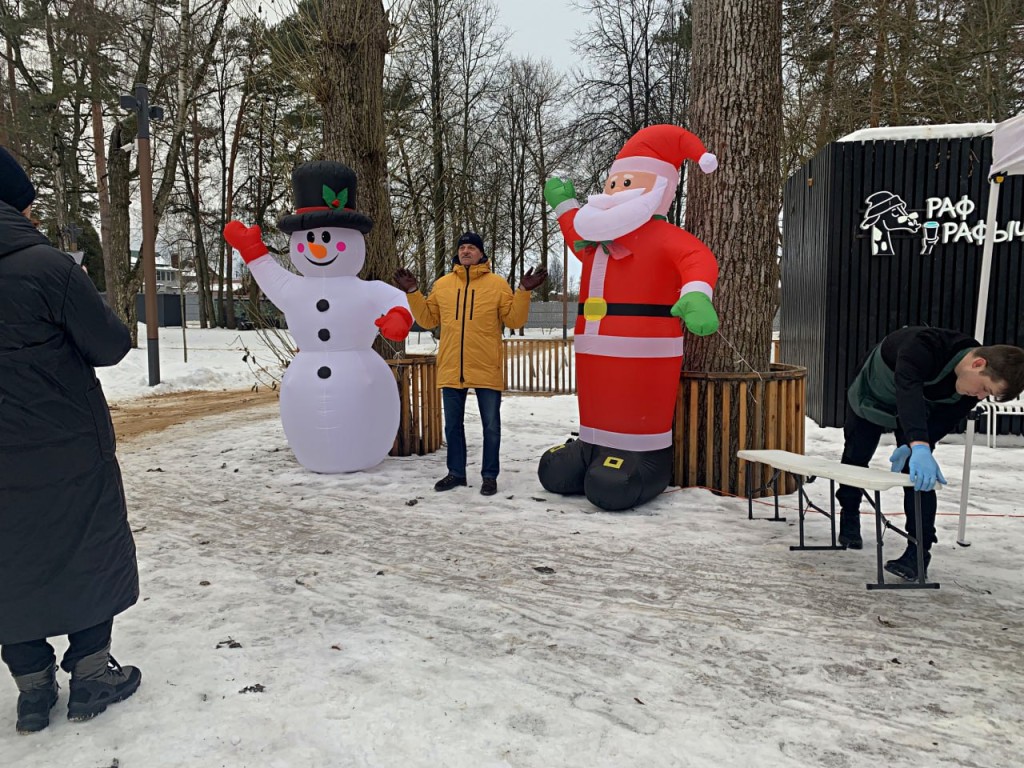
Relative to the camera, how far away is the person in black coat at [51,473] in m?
2.28

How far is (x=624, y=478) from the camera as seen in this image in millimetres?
4812

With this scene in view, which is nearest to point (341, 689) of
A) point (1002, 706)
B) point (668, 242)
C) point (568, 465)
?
point (1002, 706)

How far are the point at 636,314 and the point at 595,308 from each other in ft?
1.03

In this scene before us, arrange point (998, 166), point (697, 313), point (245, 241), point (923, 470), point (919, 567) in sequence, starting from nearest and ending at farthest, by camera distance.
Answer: point (923, 470) < point (919, 567) < point (998, 166) < point (697, 313) < point (245, 241)

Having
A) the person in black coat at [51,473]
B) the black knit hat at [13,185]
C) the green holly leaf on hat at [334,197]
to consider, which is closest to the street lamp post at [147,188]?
the green holly leaf on hat at [334,197]

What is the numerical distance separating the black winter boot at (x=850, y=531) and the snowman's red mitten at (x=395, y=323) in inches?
130

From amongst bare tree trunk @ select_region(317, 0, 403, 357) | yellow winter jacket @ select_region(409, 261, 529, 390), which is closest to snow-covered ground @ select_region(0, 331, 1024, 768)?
yellow winter jacket @ select_region(409, 261, 529, 390)

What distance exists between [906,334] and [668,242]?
5.78ft

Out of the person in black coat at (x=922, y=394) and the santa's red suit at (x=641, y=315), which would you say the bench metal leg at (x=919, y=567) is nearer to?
the person in black coat at (x=922, y=394)

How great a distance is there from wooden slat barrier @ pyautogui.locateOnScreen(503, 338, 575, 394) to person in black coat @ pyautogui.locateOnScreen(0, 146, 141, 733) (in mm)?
10856

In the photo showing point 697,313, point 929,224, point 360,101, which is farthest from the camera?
point 929,224

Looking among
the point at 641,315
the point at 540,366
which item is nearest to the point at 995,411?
the point at 641,315

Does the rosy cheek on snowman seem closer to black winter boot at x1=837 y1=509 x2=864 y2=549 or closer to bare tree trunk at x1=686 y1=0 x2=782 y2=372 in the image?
bare tree trunk at x1=686 y1=0 x2=782 y2=372

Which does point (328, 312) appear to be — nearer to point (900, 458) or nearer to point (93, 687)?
point (93, 687)
